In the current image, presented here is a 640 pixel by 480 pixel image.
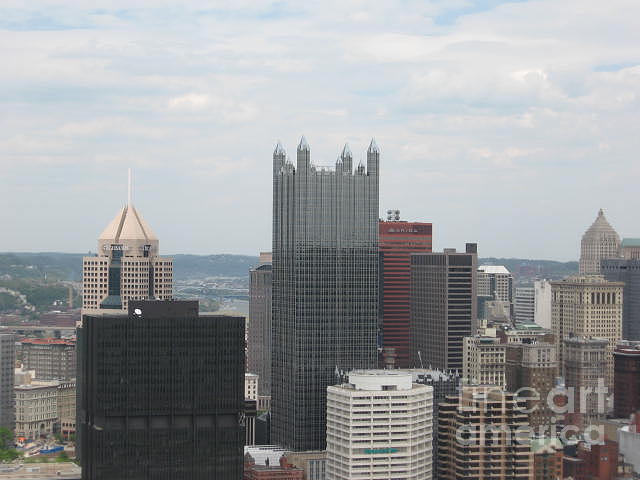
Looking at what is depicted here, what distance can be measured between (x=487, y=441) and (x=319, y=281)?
42181mm

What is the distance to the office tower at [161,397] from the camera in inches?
5256

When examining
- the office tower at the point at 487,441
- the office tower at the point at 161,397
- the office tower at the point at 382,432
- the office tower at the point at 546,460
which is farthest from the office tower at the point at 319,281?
the office tower at the point at 161,397

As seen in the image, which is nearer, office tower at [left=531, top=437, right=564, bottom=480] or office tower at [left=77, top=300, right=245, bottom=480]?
office tower at [left=77, top=300, right=245, bottom=480]

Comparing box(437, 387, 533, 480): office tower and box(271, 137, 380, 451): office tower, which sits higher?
box(271, 137, 380, 451): office tower

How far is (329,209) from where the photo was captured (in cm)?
19450

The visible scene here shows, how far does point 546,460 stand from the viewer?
16275 cm

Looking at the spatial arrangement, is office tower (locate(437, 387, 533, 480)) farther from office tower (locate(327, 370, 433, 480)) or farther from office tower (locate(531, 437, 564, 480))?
office tower (locate(327, 370, 433, 480))

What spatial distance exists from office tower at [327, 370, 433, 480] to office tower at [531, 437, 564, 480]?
42.8ft

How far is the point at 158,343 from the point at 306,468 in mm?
38774

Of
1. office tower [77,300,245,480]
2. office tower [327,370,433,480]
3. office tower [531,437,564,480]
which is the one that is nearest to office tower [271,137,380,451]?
office tower [327,370,433,480]

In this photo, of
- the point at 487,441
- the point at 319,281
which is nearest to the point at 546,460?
the point at 487,441

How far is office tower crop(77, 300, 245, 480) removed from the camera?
134 metres

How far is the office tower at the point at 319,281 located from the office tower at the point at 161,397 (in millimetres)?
48532

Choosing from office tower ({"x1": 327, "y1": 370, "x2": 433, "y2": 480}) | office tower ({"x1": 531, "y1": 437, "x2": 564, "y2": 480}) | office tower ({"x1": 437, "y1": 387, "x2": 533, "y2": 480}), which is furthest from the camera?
office tower ({"x1": 531, "y1": 437, "x2": 564, "y2": 480})
